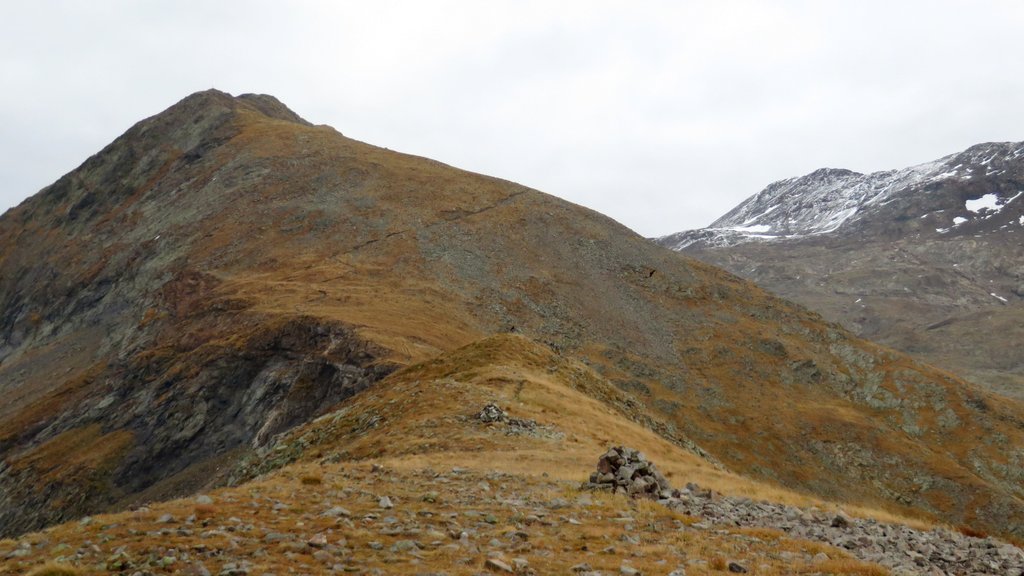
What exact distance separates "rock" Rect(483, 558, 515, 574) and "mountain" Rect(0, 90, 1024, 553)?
11.6 metres

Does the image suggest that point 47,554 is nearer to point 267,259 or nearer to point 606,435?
point 606,435

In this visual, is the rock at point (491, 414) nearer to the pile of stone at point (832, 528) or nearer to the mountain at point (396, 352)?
the mountain at point (396, 352)

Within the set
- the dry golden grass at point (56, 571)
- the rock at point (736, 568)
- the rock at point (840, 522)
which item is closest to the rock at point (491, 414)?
the rock at point (840, 522)

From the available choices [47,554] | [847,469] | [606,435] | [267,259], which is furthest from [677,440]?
[267,259]

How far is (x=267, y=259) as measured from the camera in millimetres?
82750

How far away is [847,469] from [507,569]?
5884 centimetres

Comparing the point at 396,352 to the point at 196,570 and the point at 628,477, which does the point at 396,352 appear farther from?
the point at 196,570

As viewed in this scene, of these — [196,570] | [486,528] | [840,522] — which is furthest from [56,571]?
[840,522]

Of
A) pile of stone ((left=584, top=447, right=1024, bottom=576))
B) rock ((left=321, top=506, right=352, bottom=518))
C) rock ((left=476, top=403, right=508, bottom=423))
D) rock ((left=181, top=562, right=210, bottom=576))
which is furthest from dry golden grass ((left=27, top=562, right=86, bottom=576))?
rock ((left=476, top=403, right=508, bottom=423))

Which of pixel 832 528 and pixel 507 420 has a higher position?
pixel 507 420

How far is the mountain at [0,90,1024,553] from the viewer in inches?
1678

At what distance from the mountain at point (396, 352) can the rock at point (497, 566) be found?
1163 cm

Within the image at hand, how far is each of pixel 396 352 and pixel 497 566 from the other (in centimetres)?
4200

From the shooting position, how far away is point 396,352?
54.5 metres
